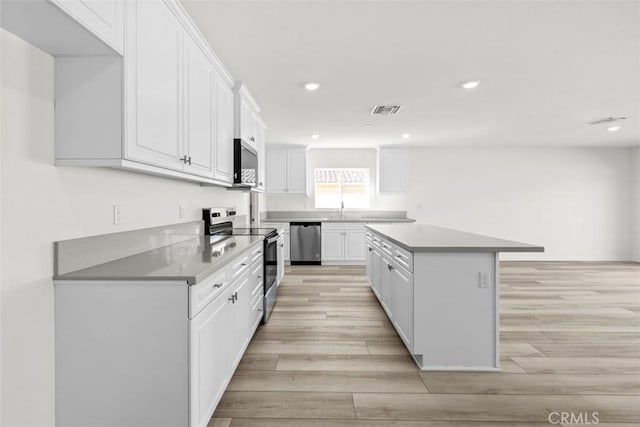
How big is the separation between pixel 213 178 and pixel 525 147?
682cm

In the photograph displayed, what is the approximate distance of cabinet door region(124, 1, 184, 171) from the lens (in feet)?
5.13

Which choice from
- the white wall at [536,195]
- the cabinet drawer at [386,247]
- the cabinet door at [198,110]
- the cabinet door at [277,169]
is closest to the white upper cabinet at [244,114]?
the cabinet door at [198,110]

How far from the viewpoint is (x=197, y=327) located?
156 centimetres

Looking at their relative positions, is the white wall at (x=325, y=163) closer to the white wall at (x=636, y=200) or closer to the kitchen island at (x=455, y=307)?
the kitchen island at (x=455, y=307)

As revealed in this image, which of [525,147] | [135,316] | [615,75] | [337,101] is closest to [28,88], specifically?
[135,316]

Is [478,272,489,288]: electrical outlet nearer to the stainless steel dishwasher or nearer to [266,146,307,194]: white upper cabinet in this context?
the stainless steel dishwasher

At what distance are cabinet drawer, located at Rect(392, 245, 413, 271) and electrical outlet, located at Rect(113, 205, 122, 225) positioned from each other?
191 cm

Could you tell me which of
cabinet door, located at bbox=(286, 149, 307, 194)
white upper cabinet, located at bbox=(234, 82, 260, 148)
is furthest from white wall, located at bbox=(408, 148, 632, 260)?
white upper cabinet, located at bbox=(234, 82, 260, 148)

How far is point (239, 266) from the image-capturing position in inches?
91.3

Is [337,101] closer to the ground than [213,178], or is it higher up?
higher up

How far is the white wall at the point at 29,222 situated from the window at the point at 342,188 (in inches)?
226

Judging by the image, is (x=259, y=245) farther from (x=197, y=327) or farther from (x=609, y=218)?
(x=609, y=218)

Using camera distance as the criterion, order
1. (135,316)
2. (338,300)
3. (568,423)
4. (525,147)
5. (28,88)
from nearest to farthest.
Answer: (28,88) < (135,316) < (568,423) < (338,300) < (525,147)

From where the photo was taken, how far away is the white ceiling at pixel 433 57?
2.11 metres
